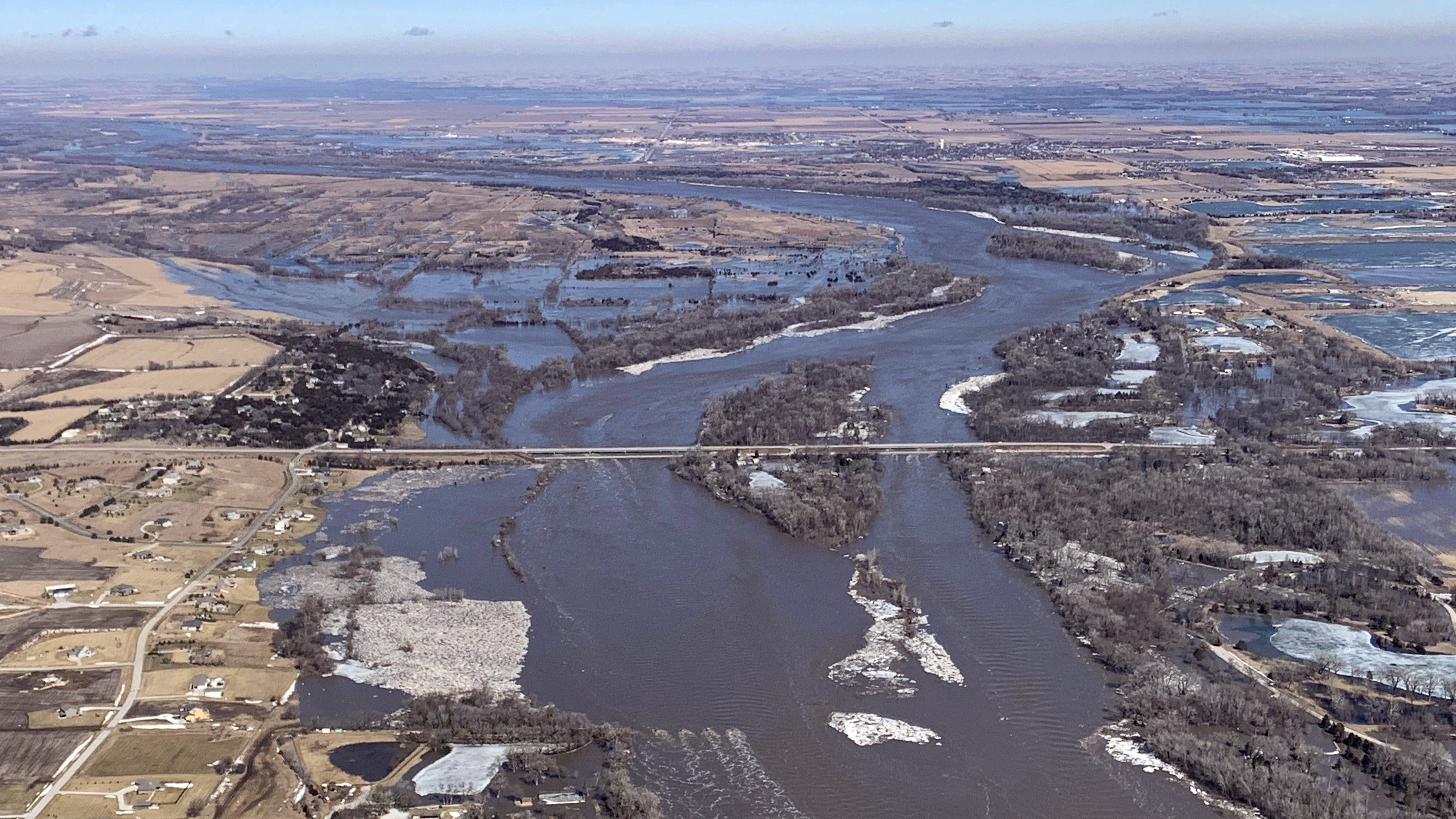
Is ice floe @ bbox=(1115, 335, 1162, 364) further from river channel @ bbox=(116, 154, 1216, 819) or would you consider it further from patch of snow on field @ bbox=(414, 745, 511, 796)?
patch of snow on field @ bbox=(414, 745, 511, 796)

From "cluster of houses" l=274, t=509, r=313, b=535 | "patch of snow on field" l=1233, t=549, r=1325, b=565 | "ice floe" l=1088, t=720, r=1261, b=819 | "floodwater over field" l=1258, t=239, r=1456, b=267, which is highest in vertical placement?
"floodwater over field" l=1258, t=239, r=1456, b=267

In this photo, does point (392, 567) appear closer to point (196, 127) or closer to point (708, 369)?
point (708, 369)

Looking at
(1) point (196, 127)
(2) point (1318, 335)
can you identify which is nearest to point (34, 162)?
(1) point (196, 127)

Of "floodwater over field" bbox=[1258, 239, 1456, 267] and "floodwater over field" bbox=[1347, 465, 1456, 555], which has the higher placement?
"floodwater over field" bbox=[1258, 239, 1456, 267]

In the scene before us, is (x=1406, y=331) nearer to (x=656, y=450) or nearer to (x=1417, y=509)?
(x=1417, y=509)

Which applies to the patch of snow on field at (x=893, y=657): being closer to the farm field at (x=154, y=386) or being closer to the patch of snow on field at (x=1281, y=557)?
the patch of snow on field at (x=1281, y=557)

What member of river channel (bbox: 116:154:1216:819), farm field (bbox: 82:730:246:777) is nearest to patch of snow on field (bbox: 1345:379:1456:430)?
A: river channel (bbox: 116:154:1216:819)

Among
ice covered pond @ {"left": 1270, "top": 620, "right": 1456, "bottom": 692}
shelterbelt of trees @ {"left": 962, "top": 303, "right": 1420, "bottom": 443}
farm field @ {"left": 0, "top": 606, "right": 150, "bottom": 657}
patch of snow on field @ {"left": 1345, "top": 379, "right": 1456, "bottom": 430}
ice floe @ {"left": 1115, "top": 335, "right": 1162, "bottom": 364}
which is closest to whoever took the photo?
ice covered pond @ {"left": 1270, "top": 620, "right": 1456, "bottom": 692}
